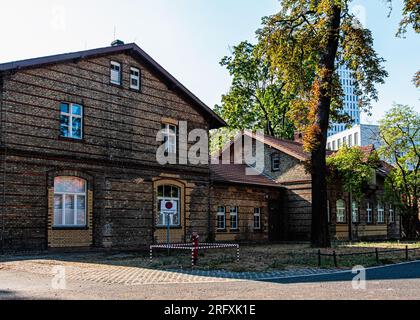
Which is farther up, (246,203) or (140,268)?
(246,203)

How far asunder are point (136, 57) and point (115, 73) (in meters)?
1.53

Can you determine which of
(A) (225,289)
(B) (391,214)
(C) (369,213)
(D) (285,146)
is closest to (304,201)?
(D) (285,146)

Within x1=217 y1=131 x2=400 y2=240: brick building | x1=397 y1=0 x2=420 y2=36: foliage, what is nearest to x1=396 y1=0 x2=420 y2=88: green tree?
x1=397 y1=0 x2=420 y2=36: foliage

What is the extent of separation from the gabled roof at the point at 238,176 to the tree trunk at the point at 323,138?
6419 millimetres

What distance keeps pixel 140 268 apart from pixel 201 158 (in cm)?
1359

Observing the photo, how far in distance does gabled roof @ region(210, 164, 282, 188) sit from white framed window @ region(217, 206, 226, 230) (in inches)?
66.9

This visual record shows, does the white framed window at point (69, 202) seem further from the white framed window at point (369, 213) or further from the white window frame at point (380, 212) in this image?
the white window frame at point (380, 212)

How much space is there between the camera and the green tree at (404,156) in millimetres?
33531

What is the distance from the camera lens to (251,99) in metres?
51.1

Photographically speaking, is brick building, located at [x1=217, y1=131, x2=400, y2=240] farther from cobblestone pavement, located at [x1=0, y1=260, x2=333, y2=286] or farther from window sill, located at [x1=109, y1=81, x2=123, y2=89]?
cobblestone pavement, located at [x1=0, y1=260, x2=333, y2=286]

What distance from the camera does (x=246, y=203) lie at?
3231 centimetres
